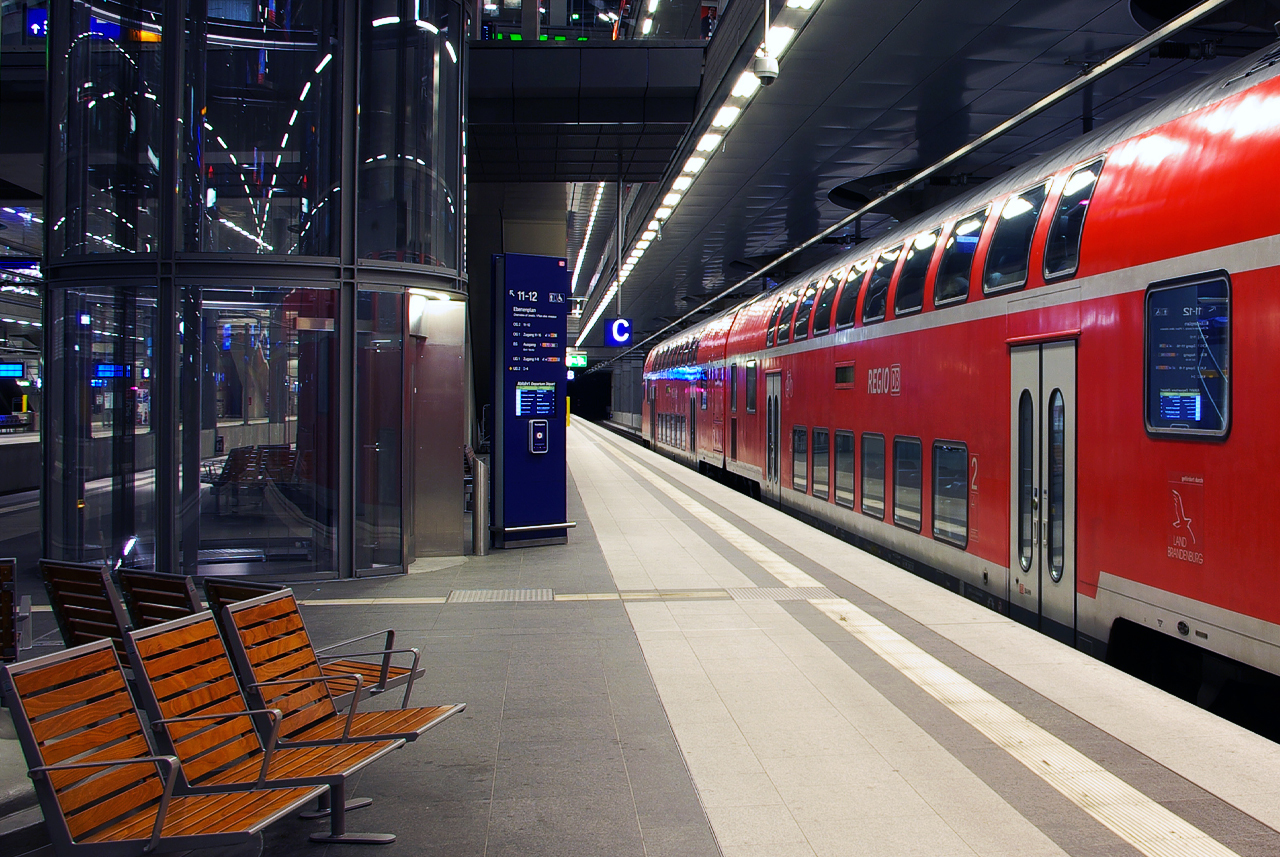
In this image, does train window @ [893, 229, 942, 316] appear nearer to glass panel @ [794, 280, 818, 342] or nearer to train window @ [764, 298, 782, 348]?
glass panel @ [794, 280, 818, 342]

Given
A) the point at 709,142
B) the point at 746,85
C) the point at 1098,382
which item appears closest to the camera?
the point at 1098,382

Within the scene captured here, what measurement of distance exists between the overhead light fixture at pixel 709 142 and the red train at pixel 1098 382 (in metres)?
2.40

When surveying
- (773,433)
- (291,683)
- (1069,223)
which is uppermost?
(1069,223)

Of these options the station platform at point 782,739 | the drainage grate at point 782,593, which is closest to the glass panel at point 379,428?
the station platform at point 782,739

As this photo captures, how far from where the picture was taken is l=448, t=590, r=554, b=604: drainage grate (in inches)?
317

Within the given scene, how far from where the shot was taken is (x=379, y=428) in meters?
9.33

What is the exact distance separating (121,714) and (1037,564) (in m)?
5.96

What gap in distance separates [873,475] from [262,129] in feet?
23.1

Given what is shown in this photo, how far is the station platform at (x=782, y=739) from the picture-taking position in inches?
143

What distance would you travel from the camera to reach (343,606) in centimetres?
781

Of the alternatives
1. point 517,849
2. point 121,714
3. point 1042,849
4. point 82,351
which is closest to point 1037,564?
point 1042,849

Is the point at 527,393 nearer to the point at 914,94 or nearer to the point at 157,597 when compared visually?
the point at 914,94

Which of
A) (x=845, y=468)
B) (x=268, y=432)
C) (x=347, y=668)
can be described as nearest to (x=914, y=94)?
(x=845, y=468)

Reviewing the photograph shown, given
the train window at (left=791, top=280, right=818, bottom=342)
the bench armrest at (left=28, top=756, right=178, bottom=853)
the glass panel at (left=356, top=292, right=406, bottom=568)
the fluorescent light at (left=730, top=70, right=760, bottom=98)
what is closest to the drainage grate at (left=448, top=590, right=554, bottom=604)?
the glass panel at (left=356, top=292, right=406, bottom=568)
